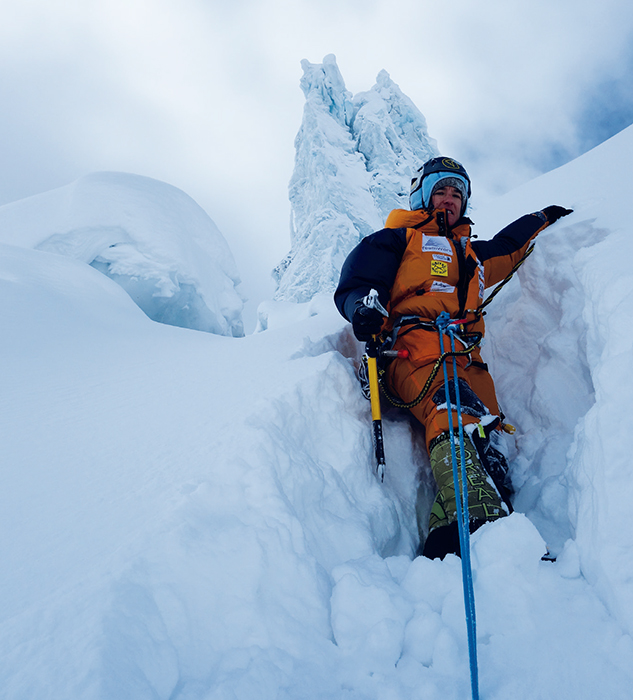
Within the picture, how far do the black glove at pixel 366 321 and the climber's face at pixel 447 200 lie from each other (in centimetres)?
104

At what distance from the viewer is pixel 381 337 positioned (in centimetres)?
184

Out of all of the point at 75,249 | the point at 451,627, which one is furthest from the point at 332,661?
the point at 75,249

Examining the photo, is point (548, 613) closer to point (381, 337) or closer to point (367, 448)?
point (367, 448)

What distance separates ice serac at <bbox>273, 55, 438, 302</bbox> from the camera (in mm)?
16641

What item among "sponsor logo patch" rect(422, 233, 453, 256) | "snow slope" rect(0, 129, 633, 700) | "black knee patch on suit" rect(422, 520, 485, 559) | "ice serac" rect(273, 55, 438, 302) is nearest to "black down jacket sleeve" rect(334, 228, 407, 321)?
"sponsor logo patch" rect(422, 233, 453, 256)

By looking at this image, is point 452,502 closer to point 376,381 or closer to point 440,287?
point 376,381

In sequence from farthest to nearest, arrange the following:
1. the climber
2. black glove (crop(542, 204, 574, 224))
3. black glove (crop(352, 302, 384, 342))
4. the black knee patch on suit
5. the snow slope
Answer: black glove (crop(542, 204, 574, 224)), black glove (crop(352, 302, 384, 342)), the climber, the black knee patch on suit, the snow slope

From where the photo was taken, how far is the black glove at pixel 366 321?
1.60 m

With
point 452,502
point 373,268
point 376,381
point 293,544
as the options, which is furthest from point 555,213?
point 293,544

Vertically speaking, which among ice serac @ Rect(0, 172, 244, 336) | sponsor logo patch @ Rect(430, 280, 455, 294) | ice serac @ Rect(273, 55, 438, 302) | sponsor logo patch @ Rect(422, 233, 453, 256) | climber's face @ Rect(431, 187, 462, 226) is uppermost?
ice serac @ Rect(273, 55, 438, 302)

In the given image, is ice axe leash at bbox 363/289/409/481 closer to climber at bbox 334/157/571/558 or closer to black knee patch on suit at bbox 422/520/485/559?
climber at bbox 334/157/571/558

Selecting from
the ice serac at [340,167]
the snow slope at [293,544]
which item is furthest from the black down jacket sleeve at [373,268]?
the ice serac at [340,167]

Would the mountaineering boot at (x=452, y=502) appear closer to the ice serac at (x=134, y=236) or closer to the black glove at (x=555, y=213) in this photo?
the black glove at (x=555, y=213)

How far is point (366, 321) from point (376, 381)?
0.27 m
